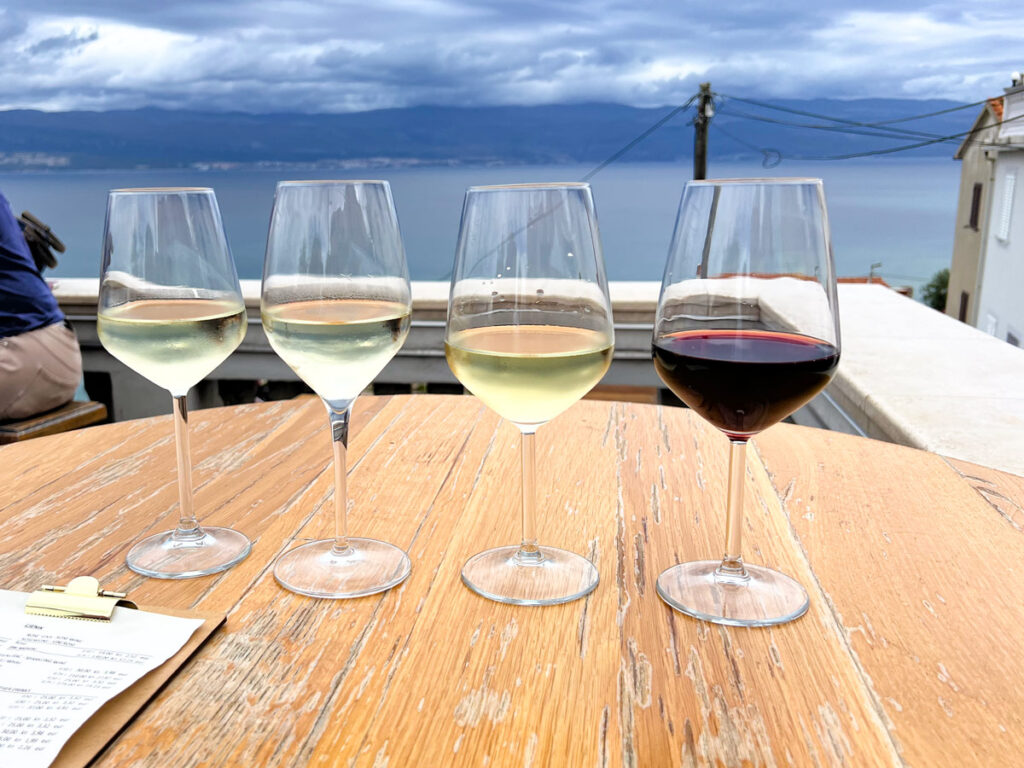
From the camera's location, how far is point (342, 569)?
0.68m

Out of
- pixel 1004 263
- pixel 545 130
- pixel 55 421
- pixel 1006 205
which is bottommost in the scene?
pixel 1004 263

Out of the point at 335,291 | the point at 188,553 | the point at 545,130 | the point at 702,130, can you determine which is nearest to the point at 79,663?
the point at 188,553

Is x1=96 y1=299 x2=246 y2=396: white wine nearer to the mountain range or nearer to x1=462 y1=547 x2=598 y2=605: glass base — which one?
x1=462 y1=547 x2=598 y2=605: glass base

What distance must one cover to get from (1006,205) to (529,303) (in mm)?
22542

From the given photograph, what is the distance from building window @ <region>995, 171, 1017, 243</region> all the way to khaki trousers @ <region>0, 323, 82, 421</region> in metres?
20.8

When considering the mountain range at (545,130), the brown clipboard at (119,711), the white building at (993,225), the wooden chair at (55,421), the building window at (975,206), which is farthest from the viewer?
the building window at (975,206)

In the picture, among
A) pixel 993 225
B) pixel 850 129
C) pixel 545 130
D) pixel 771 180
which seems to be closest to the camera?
pixel 771 180

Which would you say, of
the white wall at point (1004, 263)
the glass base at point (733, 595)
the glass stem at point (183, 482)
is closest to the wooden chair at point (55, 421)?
the glass stem at point (183, 482)

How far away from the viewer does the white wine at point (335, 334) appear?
66cm

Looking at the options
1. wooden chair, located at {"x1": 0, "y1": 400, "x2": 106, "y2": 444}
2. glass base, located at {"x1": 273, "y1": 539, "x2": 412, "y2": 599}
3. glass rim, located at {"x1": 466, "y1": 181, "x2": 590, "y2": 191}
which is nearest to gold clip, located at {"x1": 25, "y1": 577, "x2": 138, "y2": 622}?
glass base, located at {"x1": 273, "y1": 539, "x2": 412, "y2": 599}

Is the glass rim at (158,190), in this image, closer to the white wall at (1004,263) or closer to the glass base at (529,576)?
the glass base at (529,576)

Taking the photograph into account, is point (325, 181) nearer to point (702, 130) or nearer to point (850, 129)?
point (702, 130)

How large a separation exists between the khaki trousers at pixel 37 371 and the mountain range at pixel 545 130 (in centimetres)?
474

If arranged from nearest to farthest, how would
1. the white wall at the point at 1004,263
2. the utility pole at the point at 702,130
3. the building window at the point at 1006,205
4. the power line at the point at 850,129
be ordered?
the utility pole at the point at 702,130, the power line at the point at 850,129, the white wall at the point at 1004,263, the building window at the point at 1006,205
